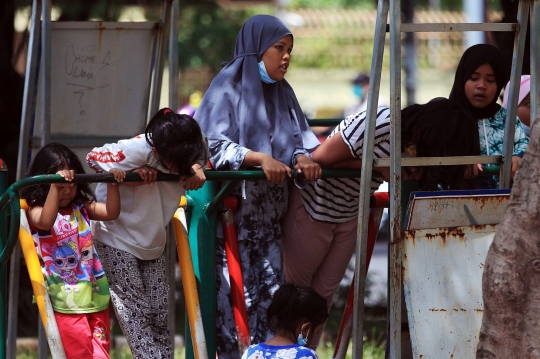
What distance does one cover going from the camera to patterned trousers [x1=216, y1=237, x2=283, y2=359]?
3855 mm

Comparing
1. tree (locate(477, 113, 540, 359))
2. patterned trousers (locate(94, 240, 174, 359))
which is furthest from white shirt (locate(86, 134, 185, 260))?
tree (locate(477, 113, 540, 359))

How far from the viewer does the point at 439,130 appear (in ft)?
11.3

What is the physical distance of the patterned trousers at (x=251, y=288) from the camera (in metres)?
3.86

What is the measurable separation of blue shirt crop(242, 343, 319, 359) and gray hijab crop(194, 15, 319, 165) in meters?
0.80

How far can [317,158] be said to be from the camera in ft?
12.0

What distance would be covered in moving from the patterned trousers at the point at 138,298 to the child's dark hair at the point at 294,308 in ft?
1.65

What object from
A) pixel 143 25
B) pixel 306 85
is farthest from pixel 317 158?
pixel 306 85

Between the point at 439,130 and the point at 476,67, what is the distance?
0.74 metres

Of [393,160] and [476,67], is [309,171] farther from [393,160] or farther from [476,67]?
→ [476,67]

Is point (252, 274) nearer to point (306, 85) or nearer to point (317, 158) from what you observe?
point (317, 158)

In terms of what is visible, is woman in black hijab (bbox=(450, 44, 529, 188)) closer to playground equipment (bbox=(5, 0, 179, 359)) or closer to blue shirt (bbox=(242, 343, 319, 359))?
blue shirt (bbox=(242, 343, 319, 359))

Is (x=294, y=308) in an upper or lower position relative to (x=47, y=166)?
lower

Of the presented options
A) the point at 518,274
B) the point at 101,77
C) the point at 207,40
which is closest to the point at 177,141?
the point at 518,274

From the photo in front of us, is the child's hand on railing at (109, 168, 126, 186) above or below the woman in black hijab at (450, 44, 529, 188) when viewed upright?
below
